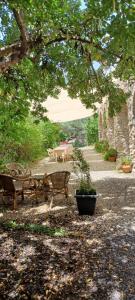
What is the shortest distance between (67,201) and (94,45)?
339 centimetres

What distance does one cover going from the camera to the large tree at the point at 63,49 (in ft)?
11.6

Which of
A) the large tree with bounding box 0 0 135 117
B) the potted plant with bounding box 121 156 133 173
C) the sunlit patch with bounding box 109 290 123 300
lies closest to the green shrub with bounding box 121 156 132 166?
the potted plant with bounding box 121 156 133 173

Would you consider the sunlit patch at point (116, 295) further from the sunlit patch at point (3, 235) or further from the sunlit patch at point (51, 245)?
the sunlit patch at point (3, 235)

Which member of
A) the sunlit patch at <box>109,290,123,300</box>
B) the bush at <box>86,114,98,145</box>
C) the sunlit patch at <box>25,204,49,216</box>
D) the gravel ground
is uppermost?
the bush at <box>86,114,98,145</box>

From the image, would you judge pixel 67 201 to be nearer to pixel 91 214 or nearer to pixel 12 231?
pixel 91 214

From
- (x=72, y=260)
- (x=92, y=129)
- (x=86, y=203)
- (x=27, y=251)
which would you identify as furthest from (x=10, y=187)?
(x=92, y=129)

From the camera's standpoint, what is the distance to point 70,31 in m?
5.11

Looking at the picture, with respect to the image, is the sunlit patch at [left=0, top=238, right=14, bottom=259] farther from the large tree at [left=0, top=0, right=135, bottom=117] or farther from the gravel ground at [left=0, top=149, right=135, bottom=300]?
the large tree at [left=0, top=0, right=135, bottom=117]

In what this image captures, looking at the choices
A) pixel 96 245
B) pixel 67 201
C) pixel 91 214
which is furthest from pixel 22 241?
pixel 67 201

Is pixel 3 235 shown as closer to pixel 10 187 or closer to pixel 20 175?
pixel 10 187

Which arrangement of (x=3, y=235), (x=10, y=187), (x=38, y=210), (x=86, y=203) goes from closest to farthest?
(x=3, y=235)
(x=86, y=203)
(x=38, y=210)
(x=10, y=187)

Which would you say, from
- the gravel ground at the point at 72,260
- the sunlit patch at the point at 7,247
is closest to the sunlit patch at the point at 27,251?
the gravel ground at the point at 72,260

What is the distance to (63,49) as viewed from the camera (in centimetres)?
739

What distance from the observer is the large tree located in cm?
354
